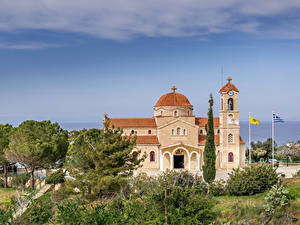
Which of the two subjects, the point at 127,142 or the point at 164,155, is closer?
the point at 127,142

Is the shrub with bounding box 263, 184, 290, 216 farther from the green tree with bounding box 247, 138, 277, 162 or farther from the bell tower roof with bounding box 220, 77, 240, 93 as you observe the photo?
the green tree with bounding box 247, 138, 277, 162

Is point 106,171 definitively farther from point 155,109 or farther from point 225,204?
point 155,109

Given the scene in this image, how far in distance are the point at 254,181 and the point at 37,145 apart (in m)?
18.7

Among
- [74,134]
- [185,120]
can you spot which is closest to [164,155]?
[185,120]

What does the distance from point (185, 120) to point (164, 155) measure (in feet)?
16.7

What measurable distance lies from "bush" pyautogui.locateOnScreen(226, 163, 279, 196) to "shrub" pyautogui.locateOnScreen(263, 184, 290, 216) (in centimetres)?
364

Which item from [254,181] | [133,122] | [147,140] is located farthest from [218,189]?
[133,122]

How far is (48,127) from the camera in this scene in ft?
102

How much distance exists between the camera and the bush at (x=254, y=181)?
69.5 feet

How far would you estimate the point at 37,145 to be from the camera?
28.4 m

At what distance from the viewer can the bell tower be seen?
3881cm

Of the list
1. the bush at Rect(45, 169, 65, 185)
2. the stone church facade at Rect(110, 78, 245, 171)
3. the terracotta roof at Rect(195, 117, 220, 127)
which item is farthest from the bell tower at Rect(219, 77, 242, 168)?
the bush at Rect(45, 169, 65, 185)

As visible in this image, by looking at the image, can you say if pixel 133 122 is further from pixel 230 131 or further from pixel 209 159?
pixel 209 159

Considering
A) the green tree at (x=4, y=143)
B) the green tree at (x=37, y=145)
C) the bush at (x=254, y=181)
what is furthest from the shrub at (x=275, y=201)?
the green tree at (x=4, y=143)
